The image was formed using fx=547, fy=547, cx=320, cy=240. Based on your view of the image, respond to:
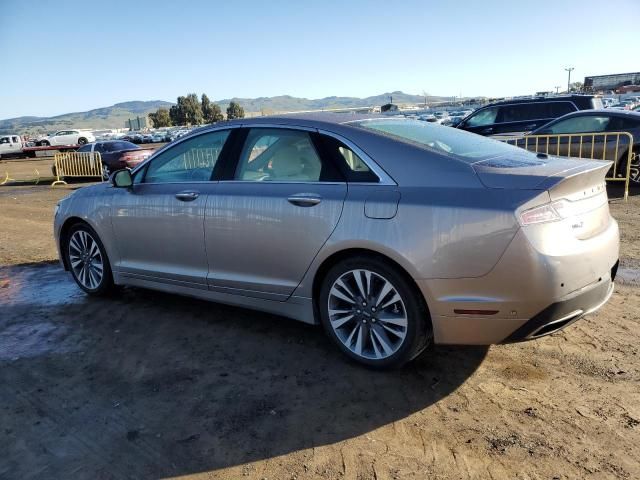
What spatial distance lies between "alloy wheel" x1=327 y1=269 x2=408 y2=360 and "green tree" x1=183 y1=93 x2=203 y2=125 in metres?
137

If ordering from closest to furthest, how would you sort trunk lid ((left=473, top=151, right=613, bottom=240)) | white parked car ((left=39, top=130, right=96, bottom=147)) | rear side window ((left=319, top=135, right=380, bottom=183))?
trunk lid ((left=473, top=151, right=613, bottom=240))
rear side window ((left=319, top=135, right=380, bottom=183))
white parked car ((left=39, top=130, right=96, bottom=147))

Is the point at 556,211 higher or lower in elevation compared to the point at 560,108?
lower

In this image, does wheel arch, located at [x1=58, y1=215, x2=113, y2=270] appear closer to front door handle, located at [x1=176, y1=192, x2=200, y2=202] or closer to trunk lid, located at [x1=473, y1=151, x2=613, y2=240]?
front door handle, located at [x1=176, y1=192, x2=200, y2=202]

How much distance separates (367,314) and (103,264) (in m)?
2.97

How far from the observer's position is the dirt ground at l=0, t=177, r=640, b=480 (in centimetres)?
273

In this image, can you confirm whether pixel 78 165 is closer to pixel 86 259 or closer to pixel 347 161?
pixel 86 259

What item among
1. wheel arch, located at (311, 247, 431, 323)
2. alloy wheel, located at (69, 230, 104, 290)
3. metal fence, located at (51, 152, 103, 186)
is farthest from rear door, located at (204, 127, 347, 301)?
metal fence, located at (51, 152, 103, 186)

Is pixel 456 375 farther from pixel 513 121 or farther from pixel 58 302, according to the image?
pixel 513 121

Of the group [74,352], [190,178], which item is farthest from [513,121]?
[74,352]

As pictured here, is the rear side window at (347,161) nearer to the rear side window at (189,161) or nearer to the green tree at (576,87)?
the rear side window at (189,161)

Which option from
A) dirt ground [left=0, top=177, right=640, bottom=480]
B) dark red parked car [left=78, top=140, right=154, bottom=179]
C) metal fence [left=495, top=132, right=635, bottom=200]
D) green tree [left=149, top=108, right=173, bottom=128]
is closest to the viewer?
dirt ground [left=0, top=177, right=640, bottom=480]

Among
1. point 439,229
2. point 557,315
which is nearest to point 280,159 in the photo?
point 439,229

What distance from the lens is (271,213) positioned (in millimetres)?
3898

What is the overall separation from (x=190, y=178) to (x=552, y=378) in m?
3.13
